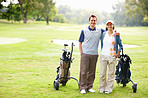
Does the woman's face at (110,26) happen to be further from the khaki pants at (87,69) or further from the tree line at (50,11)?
the tree line at (50,11)

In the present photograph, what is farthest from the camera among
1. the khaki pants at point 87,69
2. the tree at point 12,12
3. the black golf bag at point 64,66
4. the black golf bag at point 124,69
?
the tree at point 12,12

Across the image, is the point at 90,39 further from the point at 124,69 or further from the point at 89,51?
the point at 124,69

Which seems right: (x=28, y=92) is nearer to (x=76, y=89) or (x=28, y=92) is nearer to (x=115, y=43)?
(x=76, y=89)

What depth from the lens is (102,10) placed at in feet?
369

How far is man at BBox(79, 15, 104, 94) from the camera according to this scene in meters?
5.57

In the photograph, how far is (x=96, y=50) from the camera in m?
Answer: 5.65

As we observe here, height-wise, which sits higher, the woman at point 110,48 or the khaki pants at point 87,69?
the woman at point 110,48

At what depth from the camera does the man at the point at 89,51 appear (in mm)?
5566

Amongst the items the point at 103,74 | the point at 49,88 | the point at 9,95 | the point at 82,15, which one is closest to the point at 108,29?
the point at 103,74

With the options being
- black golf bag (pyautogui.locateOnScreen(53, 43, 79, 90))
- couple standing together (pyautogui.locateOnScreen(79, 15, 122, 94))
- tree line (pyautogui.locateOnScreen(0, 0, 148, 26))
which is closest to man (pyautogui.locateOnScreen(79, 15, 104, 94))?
couple standing together (pyautogui.locateOnScreen(79, 15, 122, 94))

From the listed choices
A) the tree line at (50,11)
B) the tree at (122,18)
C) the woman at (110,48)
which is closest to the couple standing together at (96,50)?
the woman at (110,48)

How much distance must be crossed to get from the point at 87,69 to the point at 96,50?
1.75 feet

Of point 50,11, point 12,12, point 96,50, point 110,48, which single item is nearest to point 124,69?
point 110,48

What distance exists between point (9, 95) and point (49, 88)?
3.72 feet
